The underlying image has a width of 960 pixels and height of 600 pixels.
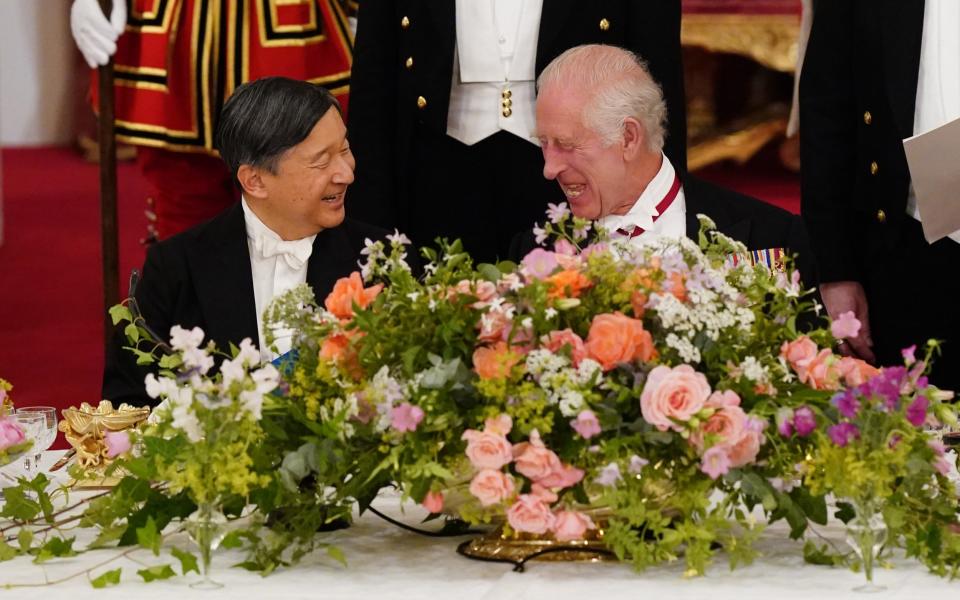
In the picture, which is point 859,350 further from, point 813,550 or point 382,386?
point 382,386

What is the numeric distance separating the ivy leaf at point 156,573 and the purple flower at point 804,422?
25.6 inches

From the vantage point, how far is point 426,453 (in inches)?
70.1

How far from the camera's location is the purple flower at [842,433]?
1.72 meters

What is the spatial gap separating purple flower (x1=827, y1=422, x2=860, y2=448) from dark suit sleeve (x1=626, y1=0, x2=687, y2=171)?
5.75 feet

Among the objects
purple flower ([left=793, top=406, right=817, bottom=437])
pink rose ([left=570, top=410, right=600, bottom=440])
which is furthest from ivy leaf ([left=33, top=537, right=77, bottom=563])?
purple flower ([left=793, top=406, right=817, bottom=437])

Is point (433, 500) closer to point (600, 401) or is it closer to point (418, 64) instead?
point (600, 401)

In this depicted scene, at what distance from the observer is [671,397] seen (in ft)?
5.74

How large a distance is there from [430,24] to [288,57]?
78cm

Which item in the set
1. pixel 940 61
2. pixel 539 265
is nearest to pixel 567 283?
pixel 539 265

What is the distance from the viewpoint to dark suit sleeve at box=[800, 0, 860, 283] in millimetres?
3371

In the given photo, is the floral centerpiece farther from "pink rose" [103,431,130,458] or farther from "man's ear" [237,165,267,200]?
"man's ear" [237,165,267,200]

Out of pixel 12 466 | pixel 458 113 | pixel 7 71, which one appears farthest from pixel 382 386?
pixel 7 71

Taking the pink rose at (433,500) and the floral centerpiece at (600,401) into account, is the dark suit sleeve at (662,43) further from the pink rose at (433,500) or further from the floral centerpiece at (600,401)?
the pink rose at (433,500)

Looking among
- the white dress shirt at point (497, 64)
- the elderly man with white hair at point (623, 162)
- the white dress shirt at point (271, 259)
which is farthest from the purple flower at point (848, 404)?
the white dress shirt at point (497, 64)
